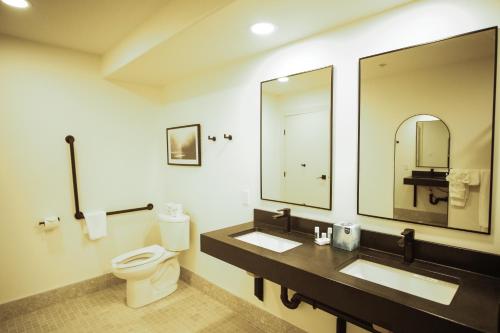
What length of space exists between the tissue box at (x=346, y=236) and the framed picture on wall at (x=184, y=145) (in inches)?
66.3

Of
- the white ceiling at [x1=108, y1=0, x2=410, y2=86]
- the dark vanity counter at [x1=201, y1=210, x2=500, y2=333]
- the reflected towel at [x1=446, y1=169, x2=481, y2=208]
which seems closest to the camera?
the dark vanity counter at [x1=201, y1=210, x2=500, y2=333]

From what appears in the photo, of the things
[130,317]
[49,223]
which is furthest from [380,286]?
[49,223]

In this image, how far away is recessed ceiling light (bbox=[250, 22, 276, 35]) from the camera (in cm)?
176

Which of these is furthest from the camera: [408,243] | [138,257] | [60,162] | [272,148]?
[138,257]

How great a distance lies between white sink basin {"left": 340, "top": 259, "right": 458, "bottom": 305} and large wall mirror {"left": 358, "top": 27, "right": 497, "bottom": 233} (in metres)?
0.31

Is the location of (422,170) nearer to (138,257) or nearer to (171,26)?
(171,26)

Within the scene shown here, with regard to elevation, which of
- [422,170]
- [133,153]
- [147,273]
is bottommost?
[147,273]

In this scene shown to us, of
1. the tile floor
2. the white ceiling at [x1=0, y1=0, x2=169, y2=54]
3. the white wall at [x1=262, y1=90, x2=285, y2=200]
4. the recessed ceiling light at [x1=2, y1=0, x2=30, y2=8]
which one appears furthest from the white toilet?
the recessed ceiling light at [x1=2, y1=0, x2=30, y2=8]

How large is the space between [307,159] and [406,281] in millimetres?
1001

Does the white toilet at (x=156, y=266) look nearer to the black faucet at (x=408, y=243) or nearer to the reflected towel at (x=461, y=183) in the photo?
the black faucet at (x=408, y=243)

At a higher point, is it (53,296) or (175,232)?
(175,232)

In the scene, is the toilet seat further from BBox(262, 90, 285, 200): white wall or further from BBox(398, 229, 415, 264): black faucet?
BBox(398, 229, 415, 264): black faucet

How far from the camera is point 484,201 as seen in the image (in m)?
1.33

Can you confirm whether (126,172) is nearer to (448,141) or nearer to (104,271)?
(104,271)
